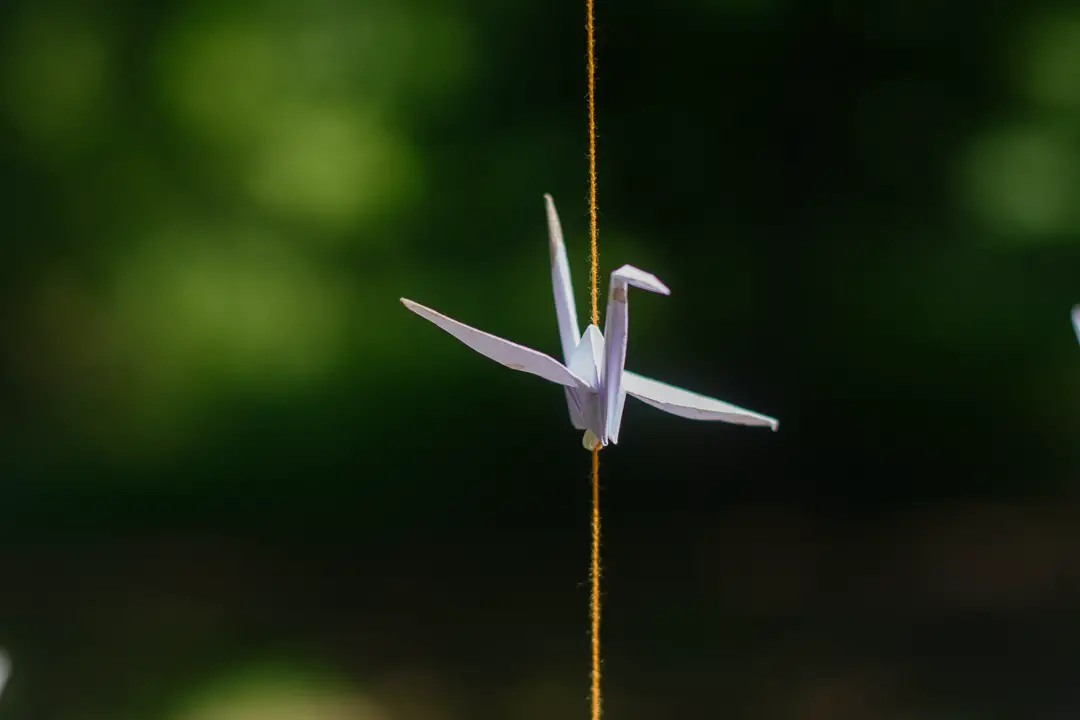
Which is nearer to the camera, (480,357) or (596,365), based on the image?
(596,365)

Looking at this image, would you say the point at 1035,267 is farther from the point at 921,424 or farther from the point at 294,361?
the point at 294,361

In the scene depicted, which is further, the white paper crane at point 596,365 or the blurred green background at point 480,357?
the blurred green background at point 480,357

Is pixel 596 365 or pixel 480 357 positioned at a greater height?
pixel 480 357

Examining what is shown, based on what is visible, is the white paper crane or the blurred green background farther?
the blurred green background

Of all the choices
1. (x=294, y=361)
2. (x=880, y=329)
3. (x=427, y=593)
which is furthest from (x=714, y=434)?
(x=294, y=361)
